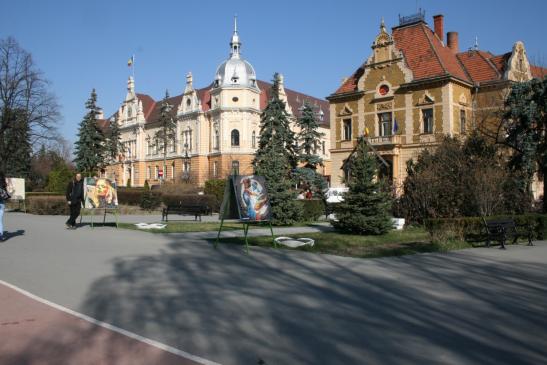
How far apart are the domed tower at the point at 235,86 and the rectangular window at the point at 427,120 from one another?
31.6m

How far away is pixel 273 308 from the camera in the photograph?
7.25m

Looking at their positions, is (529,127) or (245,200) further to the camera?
(529,127)

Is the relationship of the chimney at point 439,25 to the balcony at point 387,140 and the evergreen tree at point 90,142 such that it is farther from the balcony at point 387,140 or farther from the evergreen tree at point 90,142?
the evergreen tree at point 90,142

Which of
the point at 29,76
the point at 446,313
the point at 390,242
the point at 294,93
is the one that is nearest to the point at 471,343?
the point at 446,313

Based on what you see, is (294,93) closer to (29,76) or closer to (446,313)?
(29,76)

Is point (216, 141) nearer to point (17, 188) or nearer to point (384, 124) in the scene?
point (384, 124)

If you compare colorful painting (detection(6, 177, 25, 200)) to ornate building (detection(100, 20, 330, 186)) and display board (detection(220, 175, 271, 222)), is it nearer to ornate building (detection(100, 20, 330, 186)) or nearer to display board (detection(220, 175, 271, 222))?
display board (detection(220, 175, 271, 222))

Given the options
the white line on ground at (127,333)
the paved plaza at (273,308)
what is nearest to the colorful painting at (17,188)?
the paved plaza at (273,308)

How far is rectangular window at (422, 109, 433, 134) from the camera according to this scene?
43531mm

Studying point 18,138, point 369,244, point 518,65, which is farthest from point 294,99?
point 369,244

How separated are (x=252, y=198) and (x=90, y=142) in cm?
5849

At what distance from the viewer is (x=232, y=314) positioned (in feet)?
22.6

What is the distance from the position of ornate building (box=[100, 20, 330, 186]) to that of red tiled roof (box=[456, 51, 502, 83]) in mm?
19538

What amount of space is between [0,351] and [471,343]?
5156 millimetres
